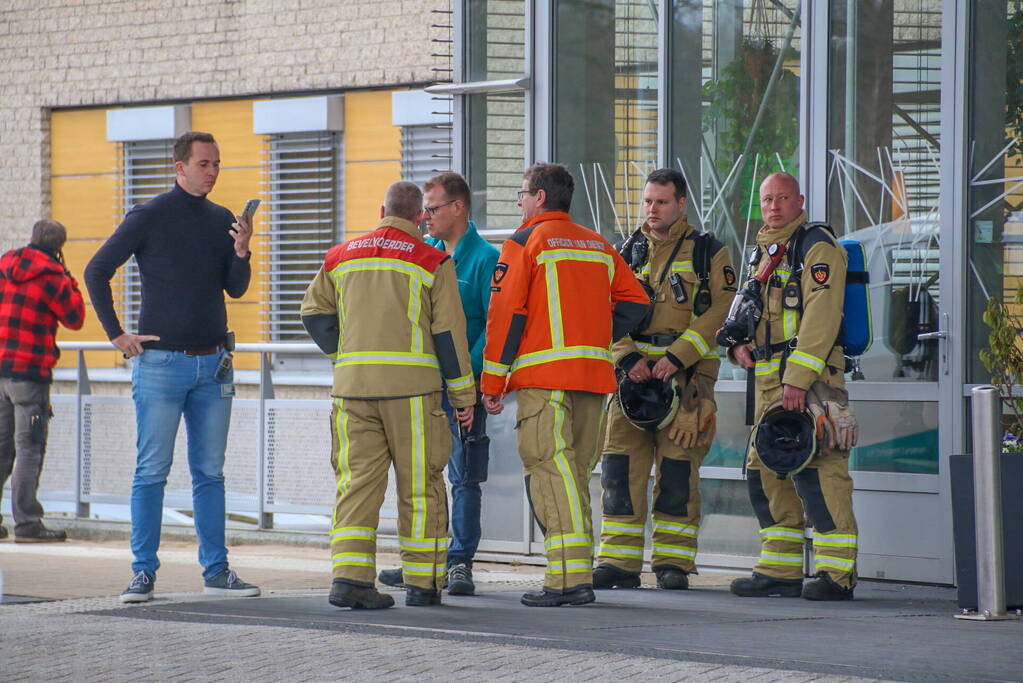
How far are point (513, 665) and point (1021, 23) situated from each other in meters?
4.58

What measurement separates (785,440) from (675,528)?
2.69 ft

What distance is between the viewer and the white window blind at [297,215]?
50.6ft

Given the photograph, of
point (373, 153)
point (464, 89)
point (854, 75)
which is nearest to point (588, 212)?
point (464, 89)

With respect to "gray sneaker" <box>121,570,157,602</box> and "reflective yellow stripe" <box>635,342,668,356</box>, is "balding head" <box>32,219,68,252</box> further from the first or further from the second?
"reflective yellow stripe" <box>635,342,668,356</box>

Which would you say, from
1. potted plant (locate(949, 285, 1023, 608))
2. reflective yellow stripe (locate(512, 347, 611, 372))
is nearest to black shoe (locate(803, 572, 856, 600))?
potted plant (locate(949, 285, 1023, 608))

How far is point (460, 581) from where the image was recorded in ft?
25.4

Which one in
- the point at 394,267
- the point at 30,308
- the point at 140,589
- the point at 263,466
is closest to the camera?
the point at 394,267

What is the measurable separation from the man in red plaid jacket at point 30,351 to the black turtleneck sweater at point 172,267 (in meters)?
3.60

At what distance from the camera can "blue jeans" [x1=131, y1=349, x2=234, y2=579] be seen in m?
7.43

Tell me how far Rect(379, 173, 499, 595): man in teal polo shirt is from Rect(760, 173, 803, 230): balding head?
133 centimetres

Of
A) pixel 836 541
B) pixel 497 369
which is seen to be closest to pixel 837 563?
pixel 836 541

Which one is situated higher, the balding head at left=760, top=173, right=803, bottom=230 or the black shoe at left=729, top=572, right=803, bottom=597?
the balding head at left=760, top=173, right=803, bottom=230

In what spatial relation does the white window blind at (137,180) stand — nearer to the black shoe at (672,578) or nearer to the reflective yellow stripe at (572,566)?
the black shoe at (672,578)

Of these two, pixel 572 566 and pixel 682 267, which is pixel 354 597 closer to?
pixel 572 566
